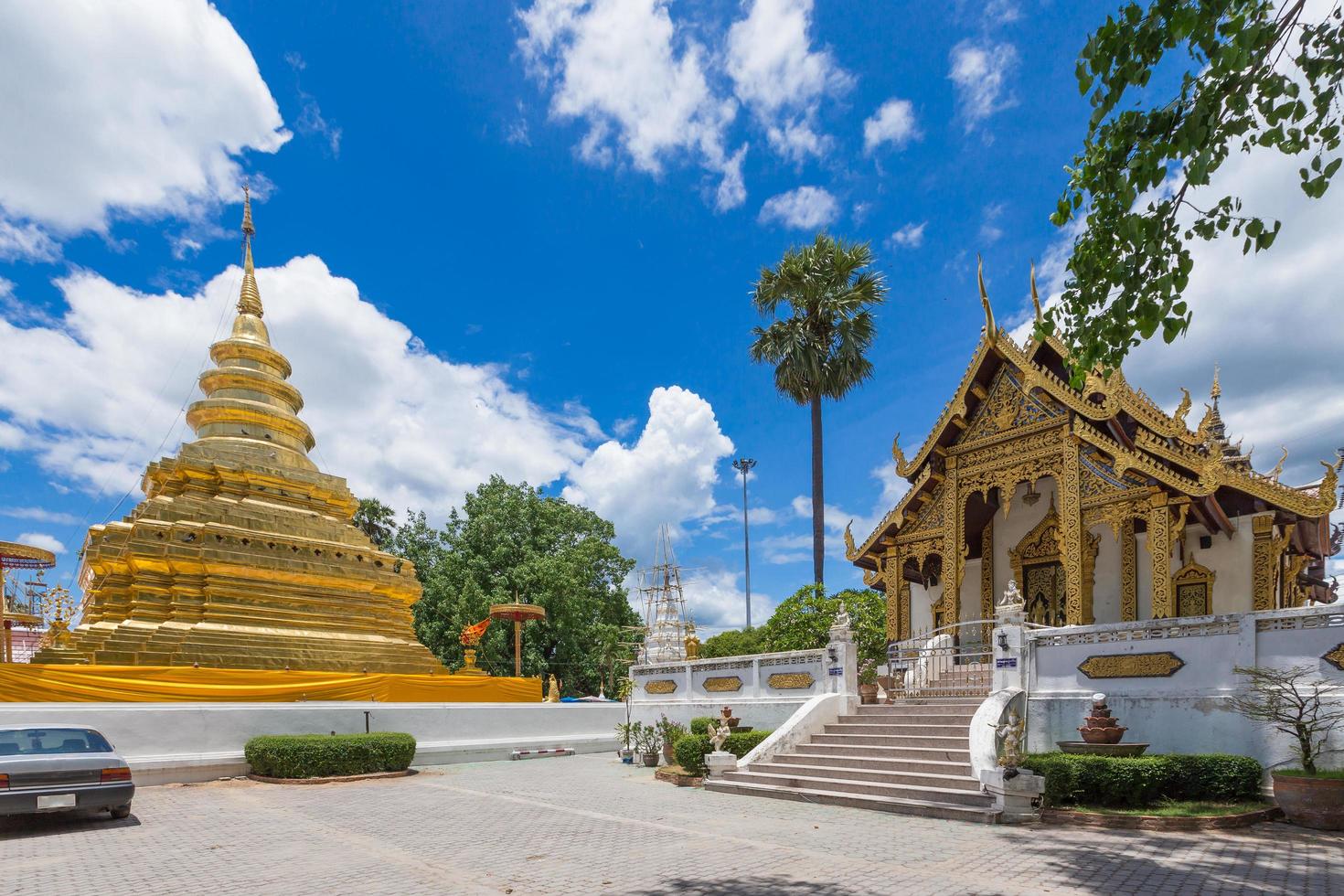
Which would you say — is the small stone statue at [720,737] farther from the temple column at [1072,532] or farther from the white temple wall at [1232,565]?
the white temple wall at [1232,565]

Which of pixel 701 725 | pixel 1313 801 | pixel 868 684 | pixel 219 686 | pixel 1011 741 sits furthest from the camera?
pixel 219 686

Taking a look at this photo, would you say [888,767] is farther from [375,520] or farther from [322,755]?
[375,520]

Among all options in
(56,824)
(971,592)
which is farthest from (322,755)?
(971,592)

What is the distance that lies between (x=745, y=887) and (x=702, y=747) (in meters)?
7.65

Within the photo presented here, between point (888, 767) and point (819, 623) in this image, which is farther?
point (819, 623)

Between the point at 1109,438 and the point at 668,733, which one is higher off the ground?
the point at 1109,438

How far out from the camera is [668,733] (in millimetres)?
16703

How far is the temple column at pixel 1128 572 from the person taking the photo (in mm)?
14930

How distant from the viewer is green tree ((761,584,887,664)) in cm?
1991

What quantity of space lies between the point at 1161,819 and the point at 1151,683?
267 cm

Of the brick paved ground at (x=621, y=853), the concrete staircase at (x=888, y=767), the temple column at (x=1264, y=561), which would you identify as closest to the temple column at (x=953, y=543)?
the concrete staircase at (x=888, y=767)

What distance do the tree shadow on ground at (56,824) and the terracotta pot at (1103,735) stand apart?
12.0m

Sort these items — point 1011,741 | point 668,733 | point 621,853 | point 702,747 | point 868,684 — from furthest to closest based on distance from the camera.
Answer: point 668,733 < point 868,684 < point 702,747 < point 1011,741 < point 621,853

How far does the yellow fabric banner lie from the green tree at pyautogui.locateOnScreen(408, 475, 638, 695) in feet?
38.4
